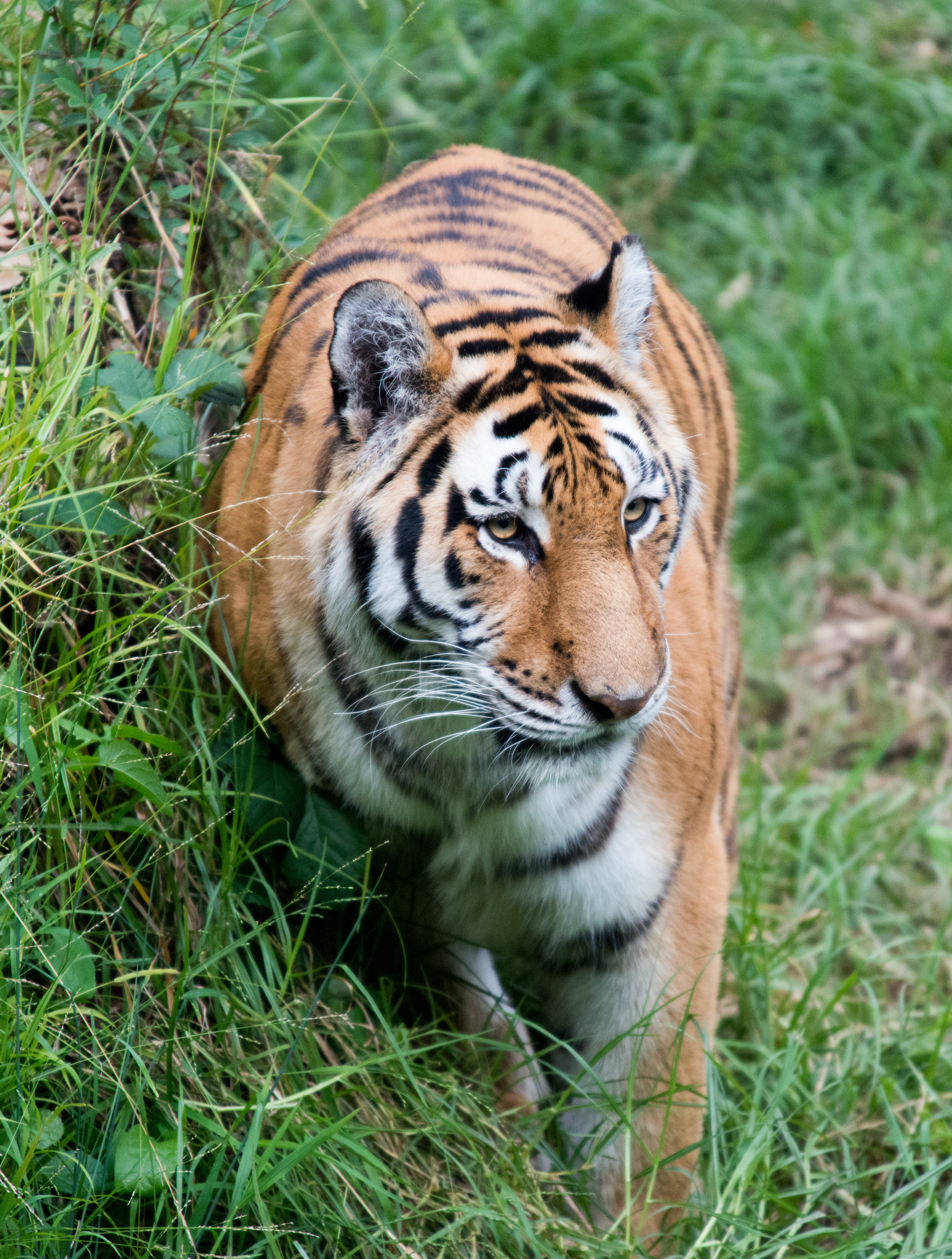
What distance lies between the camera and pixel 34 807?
85.0 inches

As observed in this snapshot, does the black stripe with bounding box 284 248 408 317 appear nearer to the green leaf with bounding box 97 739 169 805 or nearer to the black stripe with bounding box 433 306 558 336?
the black stripe with bounding box 433 306 558 336

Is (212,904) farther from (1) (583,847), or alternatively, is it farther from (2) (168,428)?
(2) (168,428)

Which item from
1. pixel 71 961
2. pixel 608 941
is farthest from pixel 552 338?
pixel 71 961

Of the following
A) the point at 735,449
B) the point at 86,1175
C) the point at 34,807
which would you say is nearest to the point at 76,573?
the point at 34,807

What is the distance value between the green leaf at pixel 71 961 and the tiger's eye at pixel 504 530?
894 mm

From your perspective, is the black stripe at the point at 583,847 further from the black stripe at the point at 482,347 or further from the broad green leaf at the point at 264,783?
the black stripe at the point at 482,347

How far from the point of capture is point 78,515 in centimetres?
226

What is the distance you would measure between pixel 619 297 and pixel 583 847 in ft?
3.18

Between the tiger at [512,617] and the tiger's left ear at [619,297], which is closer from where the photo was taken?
the tiger at [512,617]

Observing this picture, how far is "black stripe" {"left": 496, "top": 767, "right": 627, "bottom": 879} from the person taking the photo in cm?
240

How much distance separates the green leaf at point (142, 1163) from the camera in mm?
1975

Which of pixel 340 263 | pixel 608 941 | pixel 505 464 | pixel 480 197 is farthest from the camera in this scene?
pixel 480 197

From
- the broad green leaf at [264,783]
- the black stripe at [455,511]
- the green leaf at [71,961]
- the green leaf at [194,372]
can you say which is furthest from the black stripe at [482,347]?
Result: the green leaf at [71,961]

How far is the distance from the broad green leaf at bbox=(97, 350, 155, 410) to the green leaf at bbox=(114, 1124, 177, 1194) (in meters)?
1.19
